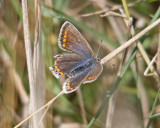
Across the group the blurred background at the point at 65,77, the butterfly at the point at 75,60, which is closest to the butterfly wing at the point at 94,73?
the butterfly at the point at 75,60

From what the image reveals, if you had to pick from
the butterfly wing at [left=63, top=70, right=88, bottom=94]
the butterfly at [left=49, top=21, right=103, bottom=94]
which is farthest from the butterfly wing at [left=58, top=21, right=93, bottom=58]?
the butterfly wing at [left=63, top=70, right=88, bottom=94]

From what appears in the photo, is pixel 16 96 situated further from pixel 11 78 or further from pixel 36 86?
pixel 36 86

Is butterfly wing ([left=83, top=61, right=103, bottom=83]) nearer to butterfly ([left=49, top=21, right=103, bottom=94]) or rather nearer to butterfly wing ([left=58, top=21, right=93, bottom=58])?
butterfly ([left=49, top=21, right=103, bottom=94])

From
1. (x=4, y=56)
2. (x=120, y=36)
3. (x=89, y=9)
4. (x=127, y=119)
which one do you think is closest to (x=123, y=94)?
(x=127, y=119)

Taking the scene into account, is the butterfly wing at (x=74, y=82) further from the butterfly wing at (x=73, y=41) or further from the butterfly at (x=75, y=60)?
the butterfly wing at (x=73, y=41)

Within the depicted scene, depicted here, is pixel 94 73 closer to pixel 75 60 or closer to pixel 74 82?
pixel 74 82

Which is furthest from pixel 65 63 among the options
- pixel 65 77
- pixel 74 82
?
pixel 65 77
